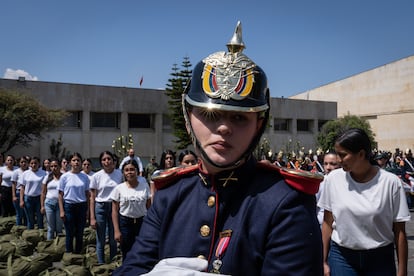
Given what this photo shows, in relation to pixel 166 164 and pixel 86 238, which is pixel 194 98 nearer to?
pixel 166 164

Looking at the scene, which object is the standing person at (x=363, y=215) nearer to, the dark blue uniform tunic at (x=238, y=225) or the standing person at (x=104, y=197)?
the dark blue uniform tunic at (x=238, y=225)

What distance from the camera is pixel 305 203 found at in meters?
1.76

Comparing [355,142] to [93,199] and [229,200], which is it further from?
[93,199]

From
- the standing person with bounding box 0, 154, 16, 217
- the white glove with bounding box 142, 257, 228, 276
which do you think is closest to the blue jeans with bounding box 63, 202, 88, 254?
the standing person with bounding box 0, 154, 16, 217

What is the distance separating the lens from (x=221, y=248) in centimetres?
179

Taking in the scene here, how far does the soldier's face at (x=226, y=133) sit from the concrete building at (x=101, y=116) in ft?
97.7

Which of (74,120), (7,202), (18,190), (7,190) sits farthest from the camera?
(74,120)

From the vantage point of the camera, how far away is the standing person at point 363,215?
10.6 ft

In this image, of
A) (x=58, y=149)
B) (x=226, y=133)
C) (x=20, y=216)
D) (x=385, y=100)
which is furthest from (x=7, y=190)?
(x=385, y=100)

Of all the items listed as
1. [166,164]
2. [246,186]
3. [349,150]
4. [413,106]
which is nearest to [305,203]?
[246,186]

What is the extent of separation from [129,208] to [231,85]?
5032mm

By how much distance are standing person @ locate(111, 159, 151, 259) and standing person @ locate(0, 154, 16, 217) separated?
6.24 metres

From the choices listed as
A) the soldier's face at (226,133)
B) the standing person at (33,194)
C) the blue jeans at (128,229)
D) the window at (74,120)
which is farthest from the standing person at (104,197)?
the window at (74,120)

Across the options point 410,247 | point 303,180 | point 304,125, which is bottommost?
point 410,247
